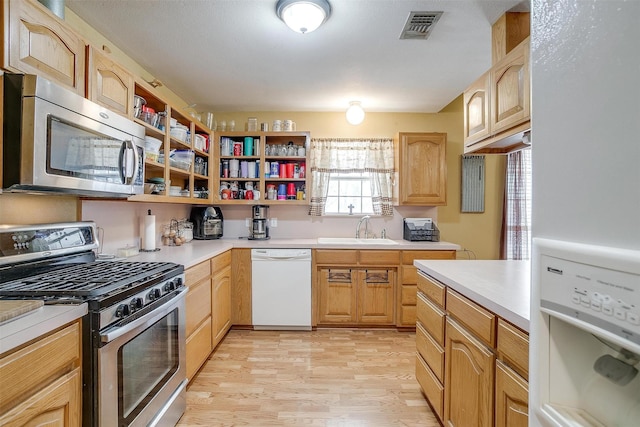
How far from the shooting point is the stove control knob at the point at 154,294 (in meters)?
1.43

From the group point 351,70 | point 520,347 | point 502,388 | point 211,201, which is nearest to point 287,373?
point 502,388

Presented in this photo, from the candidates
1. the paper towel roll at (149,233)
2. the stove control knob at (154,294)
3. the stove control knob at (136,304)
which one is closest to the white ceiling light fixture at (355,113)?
the paper towel roll at (149,233)

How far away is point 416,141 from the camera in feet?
10.8

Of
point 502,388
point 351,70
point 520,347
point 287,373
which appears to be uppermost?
point 351,70

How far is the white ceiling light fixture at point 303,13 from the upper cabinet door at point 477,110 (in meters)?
0.99

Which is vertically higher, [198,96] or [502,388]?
[198,96]

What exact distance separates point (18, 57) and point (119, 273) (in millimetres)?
966

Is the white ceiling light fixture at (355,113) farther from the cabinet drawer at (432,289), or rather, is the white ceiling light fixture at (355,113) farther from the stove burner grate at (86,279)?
the stove burner grate at (86,279)

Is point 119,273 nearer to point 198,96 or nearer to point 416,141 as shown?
point 198,96

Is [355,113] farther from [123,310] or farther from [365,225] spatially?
[123,310]

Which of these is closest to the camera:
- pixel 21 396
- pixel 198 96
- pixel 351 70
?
pixel 21 396

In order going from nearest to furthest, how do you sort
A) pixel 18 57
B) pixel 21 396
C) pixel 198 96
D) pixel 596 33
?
pixel 596 33 → pixel 21 396 → pixel 18 57 → pixel 198 96

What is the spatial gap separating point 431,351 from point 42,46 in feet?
7.88

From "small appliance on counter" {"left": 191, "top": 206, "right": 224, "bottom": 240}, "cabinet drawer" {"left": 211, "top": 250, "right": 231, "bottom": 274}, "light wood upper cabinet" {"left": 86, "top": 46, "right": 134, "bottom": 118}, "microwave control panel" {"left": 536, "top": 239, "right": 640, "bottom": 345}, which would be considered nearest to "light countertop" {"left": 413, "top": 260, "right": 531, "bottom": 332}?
"microwave control panel" {"left": 536, "top": 239, "right": 640, "bottom": 345}
